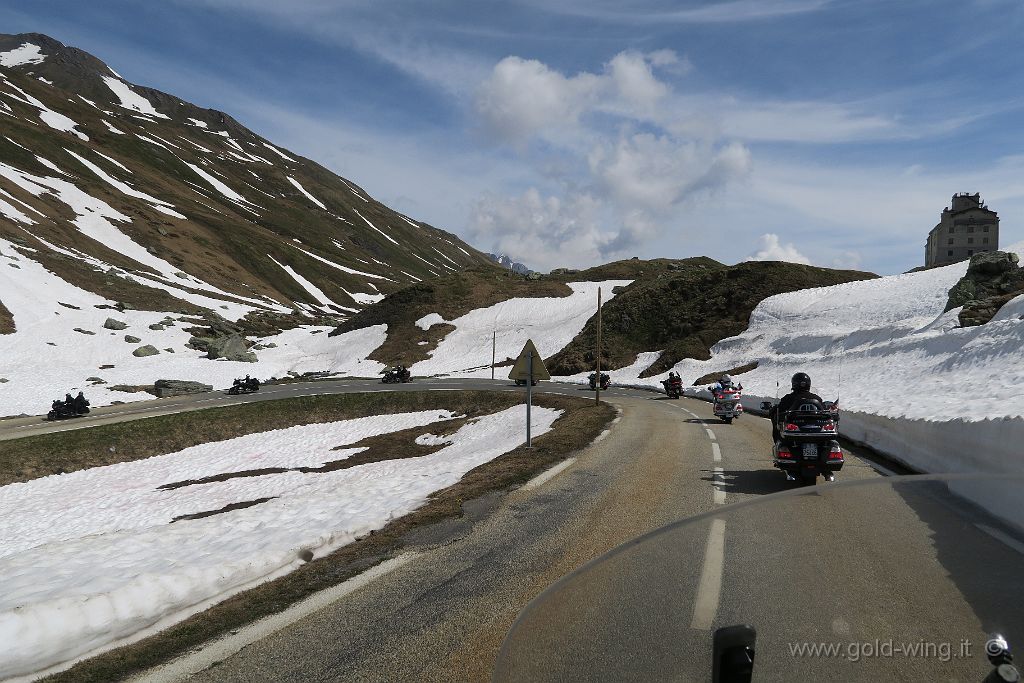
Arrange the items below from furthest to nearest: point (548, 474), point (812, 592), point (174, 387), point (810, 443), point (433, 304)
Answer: point (433, 304) < point (174, 387) < point (548, 474) < point (810, 443) < point (812, 592)

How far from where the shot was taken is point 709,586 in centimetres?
188

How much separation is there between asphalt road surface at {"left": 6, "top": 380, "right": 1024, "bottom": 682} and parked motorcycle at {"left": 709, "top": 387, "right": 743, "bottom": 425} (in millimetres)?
10995

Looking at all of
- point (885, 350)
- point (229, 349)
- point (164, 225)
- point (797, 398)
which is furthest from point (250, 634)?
point (164, 225)

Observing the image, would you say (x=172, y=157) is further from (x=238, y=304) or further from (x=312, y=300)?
(x=238, y=304)

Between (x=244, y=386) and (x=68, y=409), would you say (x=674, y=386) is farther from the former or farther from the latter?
(x=68, y=409)

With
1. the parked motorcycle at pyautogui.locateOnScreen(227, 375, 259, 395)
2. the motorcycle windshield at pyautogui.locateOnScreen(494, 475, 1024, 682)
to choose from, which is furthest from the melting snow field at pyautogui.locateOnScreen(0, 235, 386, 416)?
the motorcycle windshield at pyautogui.locateOnScreen(494, 475, 1024, 682)

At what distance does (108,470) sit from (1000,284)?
46.0 m

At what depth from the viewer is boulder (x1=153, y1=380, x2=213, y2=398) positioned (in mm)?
42094

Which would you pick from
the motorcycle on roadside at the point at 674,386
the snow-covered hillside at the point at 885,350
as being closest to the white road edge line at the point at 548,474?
the snow-covered hillside at the point at 885,350

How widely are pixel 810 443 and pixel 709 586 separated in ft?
25.5

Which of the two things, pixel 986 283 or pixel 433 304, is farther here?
pixel 433 304

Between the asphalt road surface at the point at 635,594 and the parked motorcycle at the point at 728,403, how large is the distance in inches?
433

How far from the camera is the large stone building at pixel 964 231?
78.0 metres

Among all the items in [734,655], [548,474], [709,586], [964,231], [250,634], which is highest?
[964,231]
